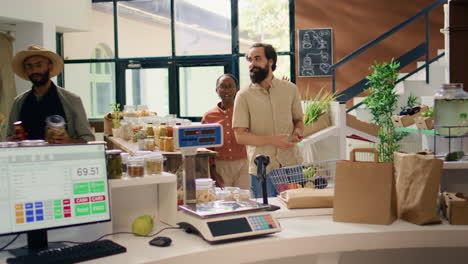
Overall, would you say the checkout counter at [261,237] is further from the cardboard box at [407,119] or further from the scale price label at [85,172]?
the cardboard box at [407,119]

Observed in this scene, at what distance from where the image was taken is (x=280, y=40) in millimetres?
8953

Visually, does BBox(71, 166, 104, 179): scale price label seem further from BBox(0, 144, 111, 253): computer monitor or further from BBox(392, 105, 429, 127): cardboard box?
BBox(392, 105, 429, 127): cardboard box

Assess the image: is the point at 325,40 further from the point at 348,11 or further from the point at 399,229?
the point at 399,229

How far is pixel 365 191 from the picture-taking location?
97.2 inches

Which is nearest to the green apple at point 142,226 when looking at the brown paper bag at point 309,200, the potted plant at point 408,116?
the brown paper bag at point 309,200

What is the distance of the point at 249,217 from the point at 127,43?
7593 mm

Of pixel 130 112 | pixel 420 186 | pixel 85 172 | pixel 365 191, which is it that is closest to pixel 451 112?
pixel 420 186

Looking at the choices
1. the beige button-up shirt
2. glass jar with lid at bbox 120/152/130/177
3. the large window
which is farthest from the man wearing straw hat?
the large window

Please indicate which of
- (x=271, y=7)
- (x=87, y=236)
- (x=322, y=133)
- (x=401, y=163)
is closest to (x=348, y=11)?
(x=271, y=7)

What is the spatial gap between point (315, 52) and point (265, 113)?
524cm

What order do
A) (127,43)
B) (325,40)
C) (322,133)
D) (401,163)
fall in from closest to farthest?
(401,163)
(322,133)
(325,40)
(127,43)

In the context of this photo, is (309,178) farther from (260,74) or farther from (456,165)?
(260,74)

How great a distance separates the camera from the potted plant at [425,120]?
18.5 feet

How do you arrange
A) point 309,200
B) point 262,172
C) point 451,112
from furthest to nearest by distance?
point 451,112
point 309,200
point 262,172
